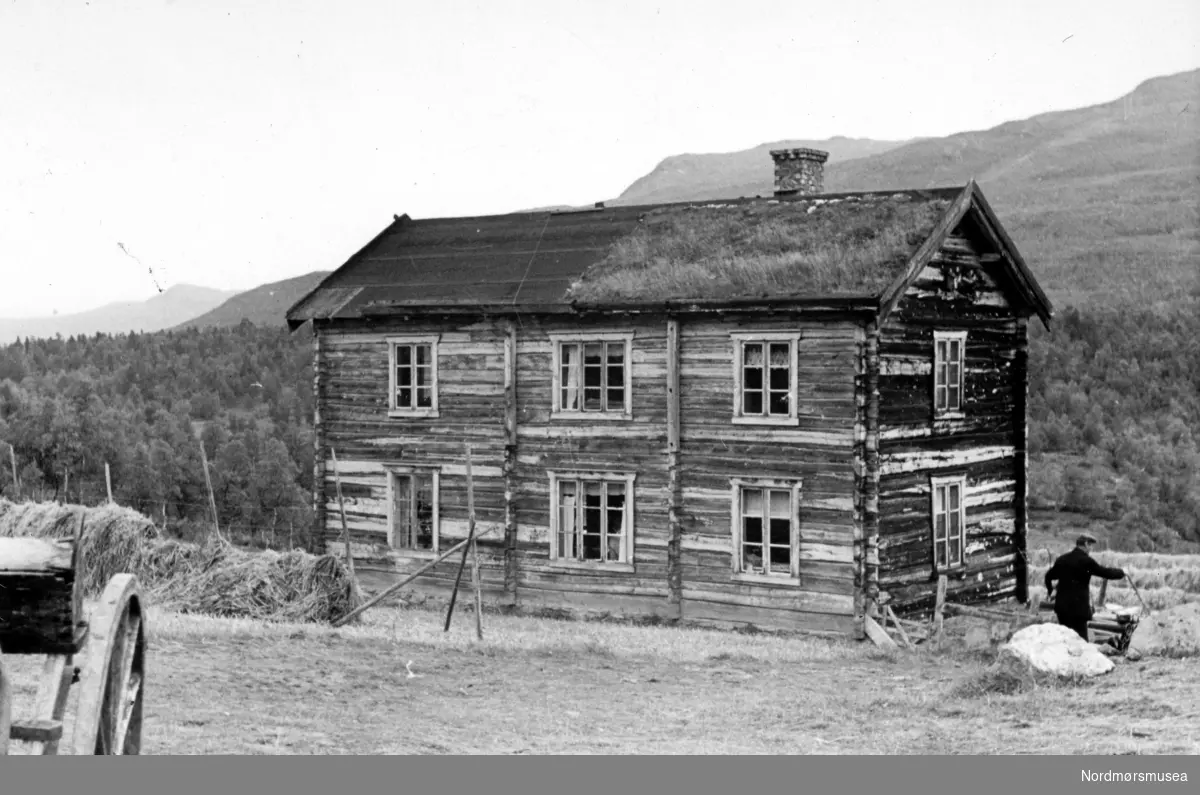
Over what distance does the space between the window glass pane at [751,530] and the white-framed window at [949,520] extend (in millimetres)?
2819

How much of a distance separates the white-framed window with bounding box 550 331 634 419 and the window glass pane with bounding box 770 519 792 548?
2.99m

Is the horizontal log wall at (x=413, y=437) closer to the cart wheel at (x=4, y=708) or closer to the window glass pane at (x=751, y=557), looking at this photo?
the window glass pane at (x=751, y=557)

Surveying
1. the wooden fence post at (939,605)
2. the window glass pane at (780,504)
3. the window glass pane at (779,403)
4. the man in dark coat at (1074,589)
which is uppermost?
the window glass pane at (779,403)

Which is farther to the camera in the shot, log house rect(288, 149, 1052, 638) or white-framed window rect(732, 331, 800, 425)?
white-framed window rect(732, 331, 800, 425)

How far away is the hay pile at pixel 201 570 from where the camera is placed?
72.9 ft

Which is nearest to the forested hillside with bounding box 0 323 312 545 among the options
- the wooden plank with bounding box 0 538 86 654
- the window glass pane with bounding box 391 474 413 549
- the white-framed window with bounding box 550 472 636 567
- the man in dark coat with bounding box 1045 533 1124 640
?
the window glass pane with bounding box 391 474 413 549

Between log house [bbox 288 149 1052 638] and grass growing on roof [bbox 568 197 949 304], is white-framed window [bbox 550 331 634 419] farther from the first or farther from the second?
grass growing on roof [bbox 568 197 949 304]

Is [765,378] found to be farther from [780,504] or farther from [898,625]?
[898,625]

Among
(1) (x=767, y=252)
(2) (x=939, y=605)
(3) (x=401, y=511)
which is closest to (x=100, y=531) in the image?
(3) (x=401, y=511)

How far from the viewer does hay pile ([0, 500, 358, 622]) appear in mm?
22234

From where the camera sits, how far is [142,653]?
7.95m

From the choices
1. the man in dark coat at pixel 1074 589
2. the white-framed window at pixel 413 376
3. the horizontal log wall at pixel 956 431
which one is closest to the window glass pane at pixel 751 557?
the horizontal log wall at pixel 956 431

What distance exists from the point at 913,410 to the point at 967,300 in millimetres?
2858
